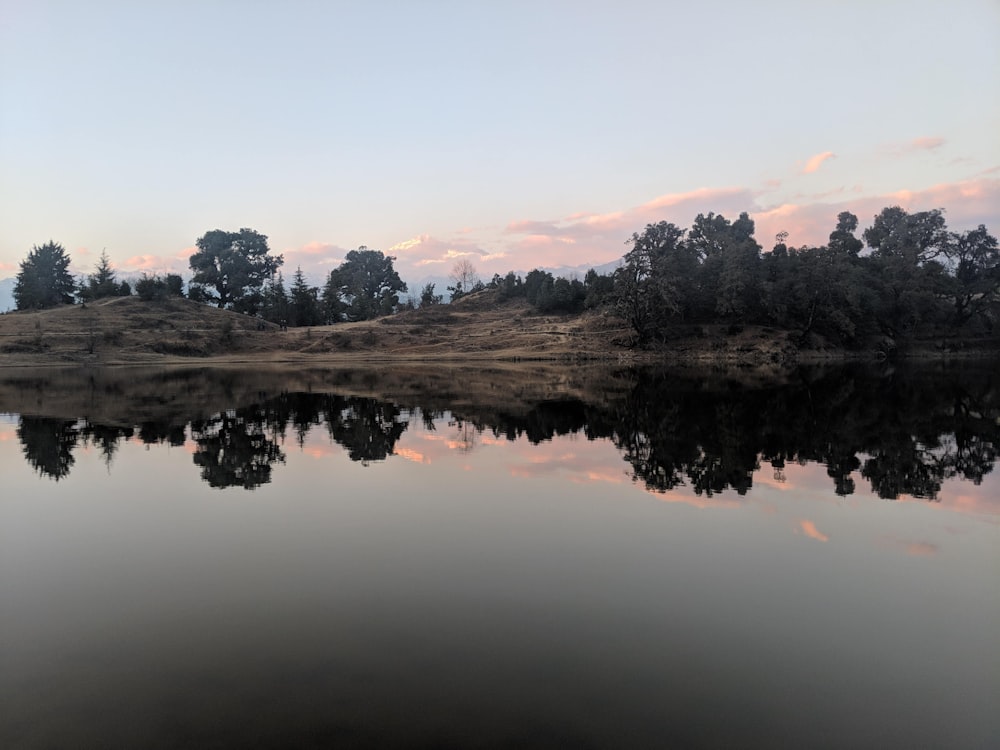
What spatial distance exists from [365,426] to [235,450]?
328 inches

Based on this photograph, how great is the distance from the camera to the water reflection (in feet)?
77.9

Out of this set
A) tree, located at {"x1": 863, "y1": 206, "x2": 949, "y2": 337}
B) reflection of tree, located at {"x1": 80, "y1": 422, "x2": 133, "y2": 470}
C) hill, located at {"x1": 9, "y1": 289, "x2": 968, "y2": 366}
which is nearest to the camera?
reflection of tree, located at {"x1": 80, "y1": 422, "x2": 133, "y2": 470}

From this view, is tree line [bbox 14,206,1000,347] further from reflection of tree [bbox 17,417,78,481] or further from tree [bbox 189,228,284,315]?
reflection of tree [bbox 17,417,78,481]

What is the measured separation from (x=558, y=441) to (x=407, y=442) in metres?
7.51

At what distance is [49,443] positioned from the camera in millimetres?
30797

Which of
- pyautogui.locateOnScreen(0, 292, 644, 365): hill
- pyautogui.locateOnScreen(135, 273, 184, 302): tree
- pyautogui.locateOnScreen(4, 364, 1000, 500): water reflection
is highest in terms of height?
pyautogui.locateOnScreen(135, 273, 184, 302): tree

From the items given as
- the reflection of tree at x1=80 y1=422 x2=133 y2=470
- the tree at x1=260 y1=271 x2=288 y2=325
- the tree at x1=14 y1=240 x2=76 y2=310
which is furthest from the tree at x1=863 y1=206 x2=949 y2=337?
the tree at x1=14 y1=240 x2=76 y2=310

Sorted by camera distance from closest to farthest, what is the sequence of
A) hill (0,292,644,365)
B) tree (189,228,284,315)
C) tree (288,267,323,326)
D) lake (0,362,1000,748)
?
lake (0,362,1000,748), hill (0,292,644,365), tree (288,267,323,326), tree (189,228,284,315)

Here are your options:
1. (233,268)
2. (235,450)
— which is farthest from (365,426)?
(233,268)

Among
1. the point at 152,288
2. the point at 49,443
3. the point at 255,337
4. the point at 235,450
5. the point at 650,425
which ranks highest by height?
the point at 152,288

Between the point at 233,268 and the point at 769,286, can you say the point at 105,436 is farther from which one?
the point at 233,268

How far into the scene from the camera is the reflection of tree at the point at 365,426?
28.3 m

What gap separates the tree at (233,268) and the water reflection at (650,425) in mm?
106871

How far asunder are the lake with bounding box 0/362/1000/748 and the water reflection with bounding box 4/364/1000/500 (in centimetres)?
36
